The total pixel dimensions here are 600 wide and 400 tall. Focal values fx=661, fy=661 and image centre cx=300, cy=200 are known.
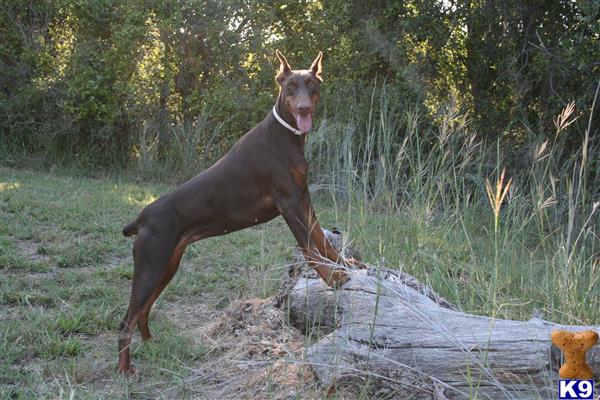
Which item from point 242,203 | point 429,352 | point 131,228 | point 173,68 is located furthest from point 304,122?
point 173,68

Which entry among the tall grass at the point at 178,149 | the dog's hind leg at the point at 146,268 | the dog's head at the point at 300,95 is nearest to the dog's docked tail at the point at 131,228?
the dog's hind leg at the point at 146,268

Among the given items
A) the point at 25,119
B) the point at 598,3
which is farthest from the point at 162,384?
the point at 25,119

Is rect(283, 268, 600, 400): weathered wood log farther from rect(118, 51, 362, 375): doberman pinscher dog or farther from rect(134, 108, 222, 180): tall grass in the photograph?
rect(134, 108, 222, 180): tall grass

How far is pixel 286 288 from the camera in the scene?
4.22m

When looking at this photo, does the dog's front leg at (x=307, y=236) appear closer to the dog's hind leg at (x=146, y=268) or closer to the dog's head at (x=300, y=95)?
the dog's head at (x=300, y=95)

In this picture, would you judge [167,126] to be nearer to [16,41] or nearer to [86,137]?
[86,137]

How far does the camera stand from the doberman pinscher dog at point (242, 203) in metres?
3.70

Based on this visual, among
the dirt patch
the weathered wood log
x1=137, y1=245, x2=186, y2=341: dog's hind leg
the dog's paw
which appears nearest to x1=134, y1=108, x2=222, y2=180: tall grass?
the dirt patch

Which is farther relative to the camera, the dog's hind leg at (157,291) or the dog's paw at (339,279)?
the dog's hind leg at (157,291)

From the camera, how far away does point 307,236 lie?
3.74m

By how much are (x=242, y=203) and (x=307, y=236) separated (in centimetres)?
45

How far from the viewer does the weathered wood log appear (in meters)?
2.73

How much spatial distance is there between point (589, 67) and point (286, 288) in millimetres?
5178

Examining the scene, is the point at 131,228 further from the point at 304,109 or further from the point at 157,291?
the point at 304,109
